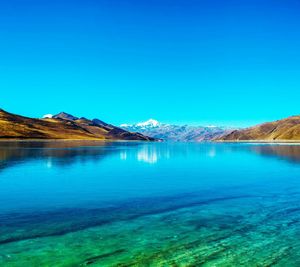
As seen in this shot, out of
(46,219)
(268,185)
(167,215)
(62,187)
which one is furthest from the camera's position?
(268,185)

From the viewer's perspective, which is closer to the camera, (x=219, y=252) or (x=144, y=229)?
(x=219, y=252)

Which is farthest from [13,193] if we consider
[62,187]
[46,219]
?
[46,219]

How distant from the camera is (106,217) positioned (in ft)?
86.5

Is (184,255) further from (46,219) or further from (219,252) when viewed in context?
(46,219)

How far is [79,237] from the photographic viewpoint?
69.2 feet

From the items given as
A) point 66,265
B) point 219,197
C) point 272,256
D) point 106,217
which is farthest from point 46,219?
point 219,197

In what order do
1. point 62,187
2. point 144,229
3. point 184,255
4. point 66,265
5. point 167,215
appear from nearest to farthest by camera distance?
point 66,265, point 184,255, point 144,229, point 167,215, point 62,187

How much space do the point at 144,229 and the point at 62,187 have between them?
2161cm

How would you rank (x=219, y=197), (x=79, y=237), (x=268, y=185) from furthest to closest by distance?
(x=268, y=185)
(x=219, y=197)
(x=79, y=237)

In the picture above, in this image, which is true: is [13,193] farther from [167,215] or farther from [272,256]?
[272,256]

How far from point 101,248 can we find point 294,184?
110 ft

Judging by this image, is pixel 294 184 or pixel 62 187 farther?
pixel 294 184

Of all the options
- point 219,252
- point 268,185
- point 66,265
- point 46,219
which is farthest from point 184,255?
point 268,185

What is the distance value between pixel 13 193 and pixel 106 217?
51.3ft
